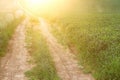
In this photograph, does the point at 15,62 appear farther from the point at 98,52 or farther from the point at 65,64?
the point at 98,52

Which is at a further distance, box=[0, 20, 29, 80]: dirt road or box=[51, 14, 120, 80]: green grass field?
box=[0, 20, 29, 80]: dirt road

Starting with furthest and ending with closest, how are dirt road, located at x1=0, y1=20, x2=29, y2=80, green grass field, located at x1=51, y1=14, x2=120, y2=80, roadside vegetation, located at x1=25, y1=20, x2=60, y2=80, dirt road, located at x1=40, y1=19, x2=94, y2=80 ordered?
1. dirt road, located at x1=40, y1=19, x2=94, y2=80
2. dirt road, located at x1=0, y1=20, x2=29, y2=80
3. roadside vegetation, located at x1=25, y1=20, x2=60, y2=80
4. green grass field, located at x1=51, y1=14, x2=120, y2=80

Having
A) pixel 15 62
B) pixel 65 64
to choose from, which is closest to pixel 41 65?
pixel 65 64

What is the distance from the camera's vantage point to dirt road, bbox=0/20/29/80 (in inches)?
636

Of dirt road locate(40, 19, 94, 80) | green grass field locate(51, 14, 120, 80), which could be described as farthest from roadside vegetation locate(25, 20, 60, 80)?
green grass field locate(51, 14, 120, 80)

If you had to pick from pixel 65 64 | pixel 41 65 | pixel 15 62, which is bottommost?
pixel 65 64

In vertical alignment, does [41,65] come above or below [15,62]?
below

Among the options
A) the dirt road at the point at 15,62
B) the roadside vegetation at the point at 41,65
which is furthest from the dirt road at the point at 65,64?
the dirt road at the point at 15,62

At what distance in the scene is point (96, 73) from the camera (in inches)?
628

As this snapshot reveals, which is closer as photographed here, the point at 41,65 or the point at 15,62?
the point at 41,65

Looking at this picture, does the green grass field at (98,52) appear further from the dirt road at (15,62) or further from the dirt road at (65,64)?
the dirt road at (15,62)

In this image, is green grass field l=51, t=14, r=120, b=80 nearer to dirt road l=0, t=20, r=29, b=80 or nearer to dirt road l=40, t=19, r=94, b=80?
dirt road l=40, t=19, r=94, b=80

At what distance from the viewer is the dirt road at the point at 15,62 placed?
16.2m

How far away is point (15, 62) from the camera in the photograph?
18.8 meters
